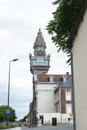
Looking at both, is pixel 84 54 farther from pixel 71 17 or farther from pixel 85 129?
pixel 71 17

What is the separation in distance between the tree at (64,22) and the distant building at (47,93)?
188 feet

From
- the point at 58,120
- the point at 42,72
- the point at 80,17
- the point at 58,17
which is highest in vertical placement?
the point at 42,72

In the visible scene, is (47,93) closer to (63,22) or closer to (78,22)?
(63,22)

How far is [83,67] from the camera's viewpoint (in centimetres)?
1853

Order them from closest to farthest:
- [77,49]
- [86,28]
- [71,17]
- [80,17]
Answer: [86,28] < [80,17] < [77,49] < [71,17]

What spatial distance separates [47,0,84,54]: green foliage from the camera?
2253 cm

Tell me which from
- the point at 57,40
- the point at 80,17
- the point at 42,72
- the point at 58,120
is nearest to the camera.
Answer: the point at 80,17

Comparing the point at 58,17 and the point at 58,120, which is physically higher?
the point at 58,17

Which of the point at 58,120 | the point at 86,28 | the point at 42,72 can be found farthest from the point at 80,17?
the point at 42,72

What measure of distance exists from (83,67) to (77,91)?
258 centimetres

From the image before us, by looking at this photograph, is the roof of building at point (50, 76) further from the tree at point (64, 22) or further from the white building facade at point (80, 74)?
the white building facade at point (80, 74)

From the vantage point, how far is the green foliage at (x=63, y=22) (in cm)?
2253

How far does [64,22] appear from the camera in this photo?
2470 cm

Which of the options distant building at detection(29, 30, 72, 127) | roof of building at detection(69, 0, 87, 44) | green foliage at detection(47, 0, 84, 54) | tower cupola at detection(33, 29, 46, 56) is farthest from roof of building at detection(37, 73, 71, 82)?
roof of building at detection(69, 0, 87, 44)
